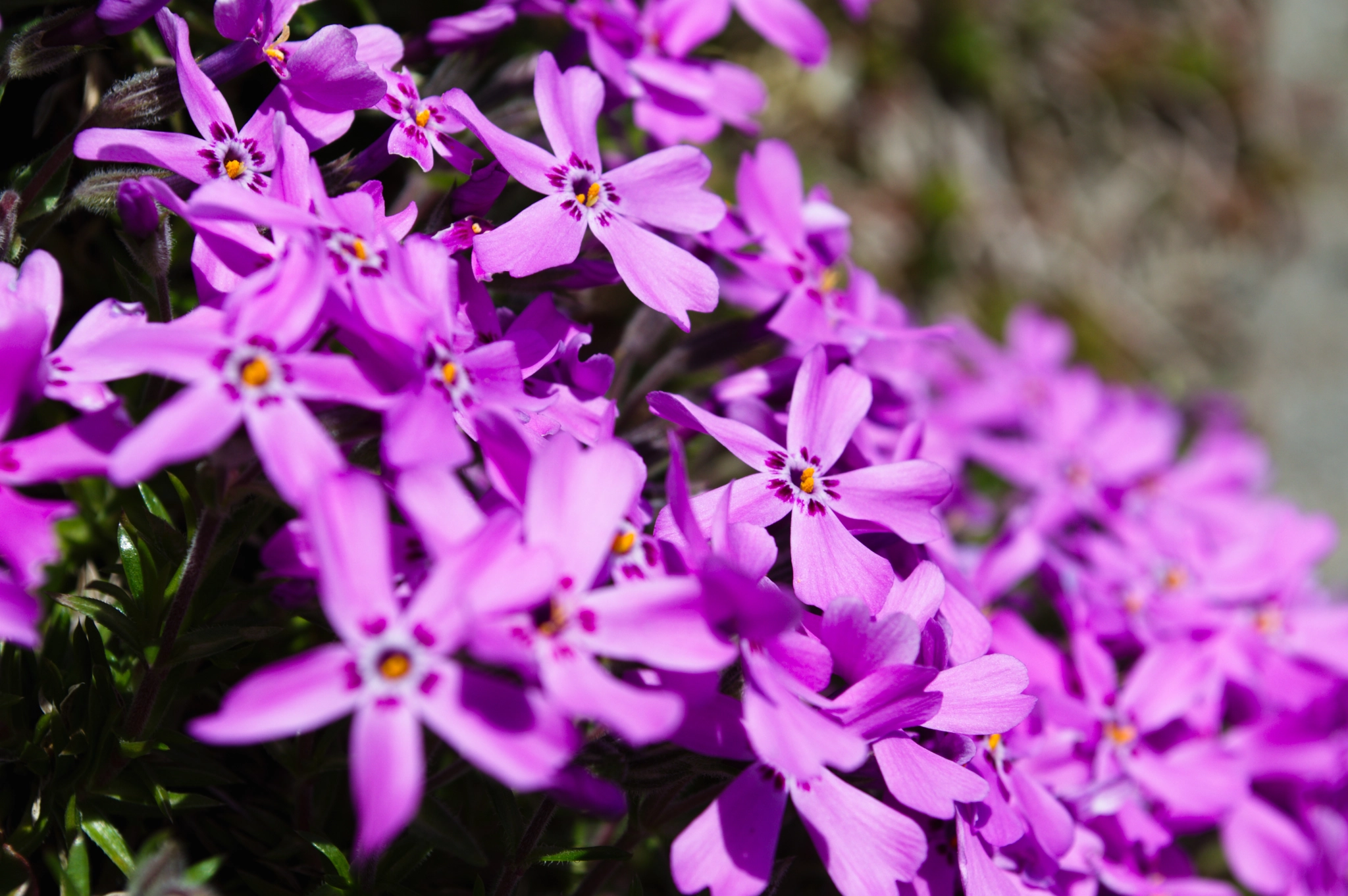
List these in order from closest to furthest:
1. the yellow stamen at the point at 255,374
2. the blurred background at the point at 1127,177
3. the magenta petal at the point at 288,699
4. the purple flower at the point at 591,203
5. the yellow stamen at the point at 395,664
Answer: the magenta petal at the point at 288,699, the yellow stamen at the point at 395,664, the yellow stamen at the point at 255,374, the purple flower at the point at 591,203, the blurred background at the point at 1127,177

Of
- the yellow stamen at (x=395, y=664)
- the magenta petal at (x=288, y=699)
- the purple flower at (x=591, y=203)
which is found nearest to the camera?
the magenta petal at (x=288, y=699)

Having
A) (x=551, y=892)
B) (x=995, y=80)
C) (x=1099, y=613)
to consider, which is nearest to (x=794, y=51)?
(x=1099, y=613)

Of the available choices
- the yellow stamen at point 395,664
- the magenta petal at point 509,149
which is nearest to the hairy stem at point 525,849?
the yellow stamen at point 395,664

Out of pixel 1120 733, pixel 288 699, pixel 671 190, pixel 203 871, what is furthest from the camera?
pixel 1120 733

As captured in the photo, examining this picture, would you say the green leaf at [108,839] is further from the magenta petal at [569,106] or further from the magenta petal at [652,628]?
the magenta petal at [569,106]

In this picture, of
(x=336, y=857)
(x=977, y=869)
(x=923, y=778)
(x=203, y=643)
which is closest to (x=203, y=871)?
(x=336, y=857)

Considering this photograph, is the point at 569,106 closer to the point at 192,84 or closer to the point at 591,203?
the point at 591,203
